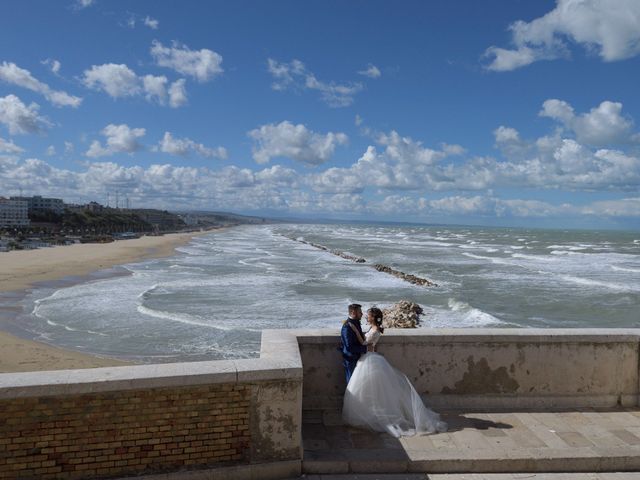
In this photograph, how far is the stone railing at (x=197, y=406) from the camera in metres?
4.19

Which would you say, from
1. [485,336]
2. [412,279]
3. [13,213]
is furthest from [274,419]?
[13,213]

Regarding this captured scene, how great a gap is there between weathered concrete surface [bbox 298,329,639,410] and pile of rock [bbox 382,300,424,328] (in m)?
11.9

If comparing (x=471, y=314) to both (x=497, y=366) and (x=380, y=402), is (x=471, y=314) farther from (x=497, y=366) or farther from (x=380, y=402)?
(x=380, y=402)

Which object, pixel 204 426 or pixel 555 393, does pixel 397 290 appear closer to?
Result: pixel 555 393

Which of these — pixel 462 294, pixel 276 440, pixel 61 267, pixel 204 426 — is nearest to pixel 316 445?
pixel 276 440

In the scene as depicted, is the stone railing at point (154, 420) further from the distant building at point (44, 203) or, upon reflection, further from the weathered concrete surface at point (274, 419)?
the distant building at point (44, 203)

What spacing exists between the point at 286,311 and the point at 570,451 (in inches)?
642

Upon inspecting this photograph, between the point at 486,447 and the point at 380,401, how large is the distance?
3.50 feet

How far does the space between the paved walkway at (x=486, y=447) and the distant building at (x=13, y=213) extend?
124151 mm

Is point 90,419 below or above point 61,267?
above

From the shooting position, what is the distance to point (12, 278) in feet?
104

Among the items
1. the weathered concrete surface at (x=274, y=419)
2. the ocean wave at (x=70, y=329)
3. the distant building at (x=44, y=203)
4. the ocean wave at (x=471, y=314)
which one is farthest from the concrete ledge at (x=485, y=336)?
the distant building at (x=44, y=203)

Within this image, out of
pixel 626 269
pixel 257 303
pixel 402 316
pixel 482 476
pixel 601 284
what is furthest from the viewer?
pixel 626 269

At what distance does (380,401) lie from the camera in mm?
5465
